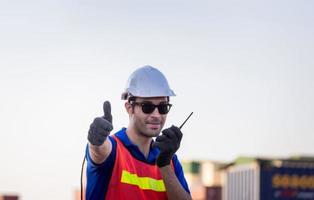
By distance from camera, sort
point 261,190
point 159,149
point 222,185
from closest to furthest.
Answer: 1. point 159,149
2. point 261,190
3. point 222,185

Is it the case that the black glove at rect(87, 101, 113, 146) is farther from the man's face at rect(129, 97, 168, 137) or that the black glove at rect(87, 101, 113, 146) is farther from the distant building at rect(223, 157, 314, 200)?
the distant building at rect(223, 157, 314, 200)

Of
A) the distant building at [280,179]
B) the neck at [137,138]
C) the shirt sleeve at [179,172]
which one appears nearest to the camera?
the neck at [137,138]

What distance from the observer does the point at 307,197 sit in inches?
6235

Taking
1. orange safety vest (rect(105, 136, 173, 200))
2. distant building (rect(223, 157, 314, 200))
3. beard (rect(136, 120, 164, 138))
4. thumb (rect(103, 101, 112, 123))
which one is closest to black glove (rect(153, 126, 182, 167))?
beard (rect(136, 120, 164, 138))

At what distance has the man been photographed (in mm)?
7762

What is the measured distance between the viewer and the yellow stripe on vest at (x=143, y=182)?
25.8ft

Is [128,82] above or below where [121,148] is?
above

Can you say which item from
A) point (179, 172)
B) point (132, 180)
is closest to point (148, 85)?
point (132, 180)

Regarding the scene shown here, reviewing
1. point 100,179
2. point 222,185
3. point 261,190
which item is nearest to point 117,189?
point 100,179

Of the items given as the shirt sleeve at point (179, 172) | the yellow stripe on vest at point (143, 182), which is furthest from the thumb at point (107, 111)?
the shirt sleeve at point (179, 172)

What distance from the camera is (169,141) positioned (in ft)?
25.3

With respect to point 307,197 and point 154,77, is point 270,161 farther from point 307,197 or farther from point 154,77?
point 154,77

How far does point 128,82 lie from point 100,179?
0.80 m

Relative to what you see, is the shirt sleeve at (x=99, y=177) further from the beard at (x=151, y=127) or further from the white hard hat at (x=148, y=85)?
the white hard hat at (x=148, y=85)
